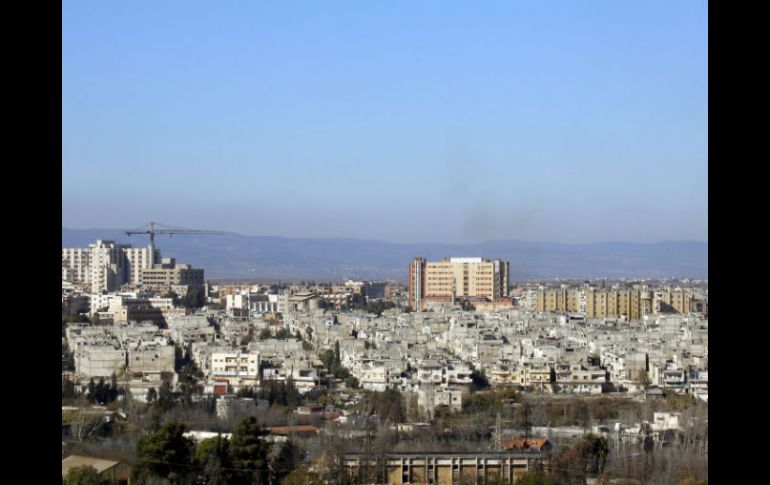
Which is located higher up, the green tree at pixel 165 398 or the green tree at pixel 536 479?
the green tree at pixel 165 398

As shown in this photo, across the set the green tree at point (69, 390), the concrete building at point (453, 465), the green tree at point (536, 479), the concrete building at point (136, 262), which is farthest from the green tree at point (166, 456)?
the concrete building at point (136, 262)

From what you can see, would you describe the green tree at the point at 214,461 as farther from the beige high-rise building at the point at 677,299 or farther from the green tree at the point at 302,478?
the beige high-rise building at the point at 677,299

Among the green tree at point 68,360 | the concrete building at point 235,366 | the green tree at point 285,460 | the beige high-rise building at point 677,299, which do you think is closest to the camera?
the green tree at point 285,460

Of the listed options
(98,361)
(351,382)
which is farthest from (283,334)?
(98,361)

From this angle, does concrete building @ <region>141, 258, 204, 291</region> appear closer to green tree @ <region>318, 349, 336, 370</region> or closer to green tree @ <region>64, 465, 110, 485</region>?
green tree @ <region>318, 349, 336, 370</region>
